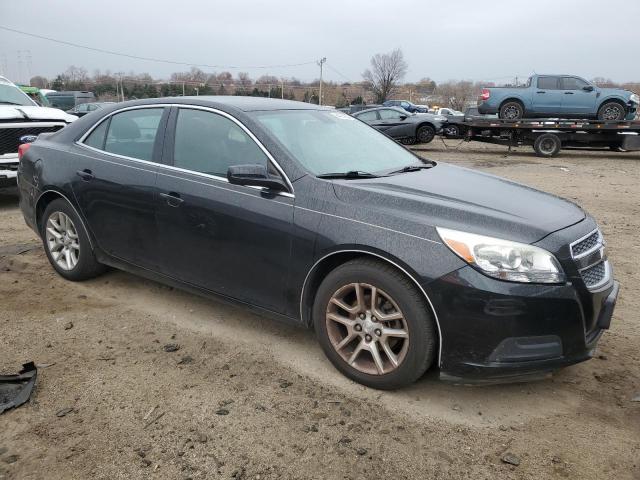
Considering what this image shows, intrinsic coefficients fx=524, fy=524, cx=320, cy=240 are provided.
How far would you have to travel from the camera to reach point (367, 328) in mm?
3021

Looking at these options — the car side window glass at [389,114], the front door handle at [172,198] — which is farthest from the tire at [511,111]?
the front door handle at [172,198]

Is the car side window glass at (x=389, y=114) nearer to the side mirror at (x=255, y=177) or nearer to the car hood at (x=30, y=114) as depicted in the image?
the car hood at (x=30, y=114)

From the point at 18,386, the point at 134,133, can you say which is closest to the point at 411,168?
the point at 134,133

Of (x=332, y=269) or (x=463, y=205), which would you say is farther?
(x=332, y=269)

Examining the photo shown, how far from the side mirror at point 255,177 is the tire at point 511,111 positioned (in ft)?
52.8

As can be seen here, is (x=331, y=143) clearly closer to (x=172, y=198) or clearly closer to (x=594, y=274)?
(x=172, y=198)

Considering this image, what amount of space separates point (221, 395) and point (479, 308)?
1.53 meters

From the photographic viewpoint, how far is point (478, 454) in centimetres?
257

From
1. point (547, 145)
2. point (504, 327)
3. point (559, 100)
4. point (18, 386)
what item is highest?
point (559, 100)

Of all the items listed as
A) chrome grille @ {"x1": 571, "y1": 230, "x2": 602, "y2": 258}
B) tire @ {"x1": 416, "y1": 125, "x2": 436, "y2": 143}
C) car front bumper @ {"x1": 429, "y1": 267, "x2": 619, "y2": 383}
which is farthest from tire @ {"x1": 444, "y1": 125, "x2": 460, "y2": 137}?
car front bumper @ {"x1": 429, "y1": 267, "x2": 619, "y2": 383}

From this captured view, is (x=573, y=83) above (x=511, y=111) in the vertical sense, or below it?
above

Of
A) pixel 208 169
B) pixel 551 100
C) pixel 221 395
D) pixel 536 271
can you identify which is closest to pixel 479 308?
pixel 536 271

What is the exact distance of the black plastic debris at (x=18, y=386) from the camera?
291 centimetres

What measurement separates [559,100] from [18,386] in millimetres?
17707
